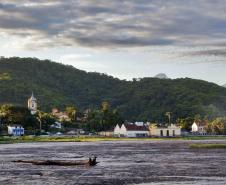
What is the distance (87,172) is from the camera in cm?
6944

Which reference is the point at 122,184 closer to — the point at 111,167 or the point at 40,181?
the point at 40,181

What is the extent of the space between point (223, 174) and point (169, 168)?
34.3ft

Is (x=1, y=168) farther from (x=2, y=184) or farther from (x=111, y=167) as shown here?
(x=2, y=184)

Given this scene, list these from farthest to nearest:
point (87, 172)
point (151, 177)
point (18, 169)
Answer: point (18, 169) < point (87, 172) < point (151, 177)

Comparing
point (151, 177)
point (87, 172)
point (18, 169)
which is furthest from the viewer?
point (18, 169)

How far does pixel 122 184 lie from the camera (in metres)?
56.3

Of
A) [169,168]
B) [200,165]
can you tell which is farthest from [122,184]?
[200,165]

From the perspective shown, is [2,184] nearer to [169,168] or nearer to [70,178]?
[70,178]

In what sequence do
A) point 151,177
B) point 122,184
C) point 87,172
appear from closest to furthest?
1. point 122,184
2. point 151,177
3. point 87,172

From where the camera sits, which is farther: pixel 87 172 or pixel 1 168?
pixel 1 168

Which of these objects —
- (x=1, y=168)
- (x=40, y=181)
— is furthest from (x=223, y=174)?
(x=1, y=168)

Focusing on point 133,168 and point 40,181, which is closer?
point 40,181

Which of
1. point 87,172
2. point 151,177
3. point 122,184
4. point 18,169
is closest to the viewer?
point 122,184

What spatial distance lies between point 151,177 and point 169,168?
37.0 feet
